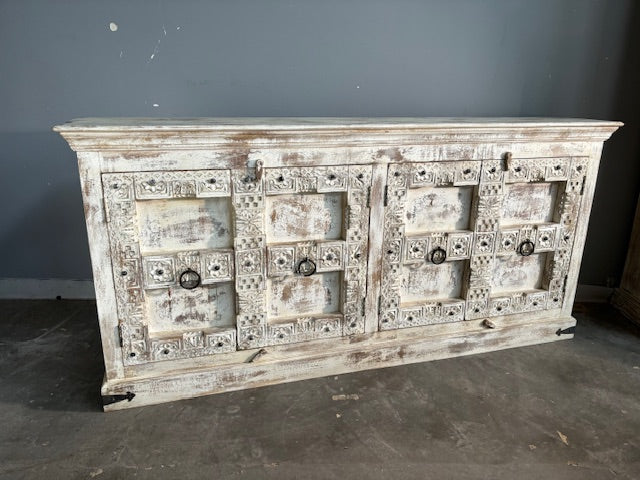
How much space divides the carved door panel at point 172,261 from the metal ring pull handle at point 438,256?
1.06 m

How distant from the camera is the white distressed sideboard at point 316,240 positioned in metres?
2.17

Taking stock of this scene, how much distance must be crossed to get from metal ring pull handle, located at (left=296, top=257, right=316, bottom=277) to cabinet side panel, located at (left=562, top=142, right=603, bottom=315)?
1.61m

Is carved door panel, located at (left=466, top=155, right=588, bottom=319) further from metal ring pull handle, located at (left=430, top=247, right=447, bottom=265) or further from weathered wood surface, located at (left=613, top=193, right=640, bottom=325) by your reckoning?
weathered wood surface, located at (left=613, top=193, right=640, bottom=325)

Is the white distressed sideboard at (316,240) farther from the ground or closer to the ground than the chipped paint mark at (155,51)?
closer to the ground

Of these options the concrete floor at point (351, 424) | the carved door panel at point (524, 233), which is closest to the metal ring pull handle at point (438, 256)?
the carved door panel at point (524, 233)

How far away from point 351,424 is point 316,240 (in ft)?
2.87

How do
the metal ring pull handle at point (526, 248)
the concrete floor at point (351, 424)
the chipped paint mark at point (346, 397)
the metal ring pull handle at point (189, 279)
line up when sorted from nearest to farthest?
the concrete floor at point (351, 424)
the metal ring pull handle at point (189, 279)
the chipped paint mark at point (346, 397)
the metal ring pull handle at point (526, 248)

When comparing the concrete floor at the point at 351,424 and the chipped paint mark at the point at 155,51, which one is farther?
the chipped paint mark at the point at 155,51

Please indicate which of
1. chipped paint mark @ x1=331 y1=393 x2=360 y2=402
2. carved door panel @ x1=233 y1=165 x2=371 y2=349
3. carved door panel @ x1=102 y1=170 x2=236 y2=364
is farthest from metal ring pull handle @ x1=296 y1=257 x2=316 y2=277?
chipped paint mark @ x1=331 y1=393 x2=360 y2=402

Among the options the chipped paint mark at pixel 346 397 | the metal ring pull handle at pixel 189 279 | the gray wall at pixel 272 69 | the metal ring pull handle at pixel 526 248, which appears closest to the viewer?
the metal ring pull handle at pixel 189 279

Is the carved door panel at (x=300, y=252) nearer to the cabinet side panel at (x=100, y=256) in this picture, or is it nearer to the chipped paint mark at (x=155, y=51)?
the cabinet side panel at (x=100, y=256)

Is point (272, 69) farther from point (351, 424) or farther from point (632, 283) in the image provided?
point (632, 283)

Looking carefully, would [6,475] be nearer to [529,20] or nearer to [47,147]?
[47,147]

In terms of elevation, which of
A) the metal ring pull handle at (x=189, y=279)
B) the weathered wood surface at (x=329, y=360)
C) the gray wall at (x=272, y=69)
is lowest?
the weathered wood surface at (x=329, y=360)
